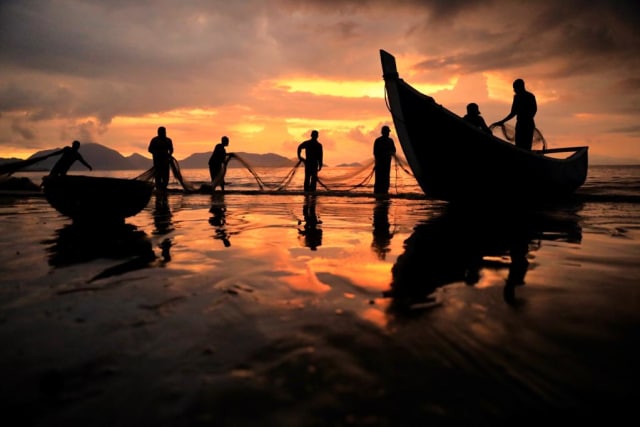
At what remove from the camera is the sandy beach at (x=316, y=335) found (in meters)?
1.43

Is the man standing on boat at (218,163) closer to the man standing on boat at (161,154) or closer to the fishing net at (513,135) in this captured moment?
the man standing on boat at (161,154)

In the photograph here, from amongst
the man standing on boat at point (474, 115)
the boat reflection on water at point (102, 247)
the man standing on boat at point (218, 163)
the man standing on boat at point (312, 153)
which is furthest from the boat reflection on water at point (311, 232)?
the man standing on boat at point (218, 163)

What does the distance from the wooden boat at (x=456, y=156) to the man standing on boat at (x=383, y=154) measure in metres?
4.64

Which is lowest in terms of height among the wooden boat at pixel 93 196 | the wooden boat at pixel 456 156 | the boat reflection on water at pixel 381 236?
the boat reflection on water at pixel 381 236

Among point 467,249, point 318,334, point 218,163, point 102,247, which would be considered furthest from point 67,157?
point 318,334

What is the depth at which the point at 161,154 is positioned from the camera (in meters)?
14.2

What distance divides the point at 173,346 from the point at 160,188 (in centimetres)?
1403

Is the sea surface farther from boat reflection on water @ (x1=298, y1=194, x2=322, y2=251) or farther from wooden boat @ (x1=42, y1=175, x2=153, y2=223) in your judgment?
wooden boat @ (x1=42, y1=175, x2=153, y2=223)

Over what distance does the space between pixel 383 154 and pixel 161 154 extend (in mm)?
8454

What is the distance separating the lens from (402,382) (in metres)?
1.58

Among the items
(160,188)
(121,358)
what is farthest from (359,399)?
(160,188)

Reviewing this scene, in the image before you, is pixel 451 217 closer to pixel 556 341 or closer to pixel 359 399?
pixel 556 341

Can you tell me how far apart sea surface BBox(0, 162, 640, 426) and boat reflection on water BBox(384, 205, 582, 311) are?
33mm

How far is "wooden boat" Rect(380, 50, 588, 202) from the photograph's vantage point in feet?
26.9
